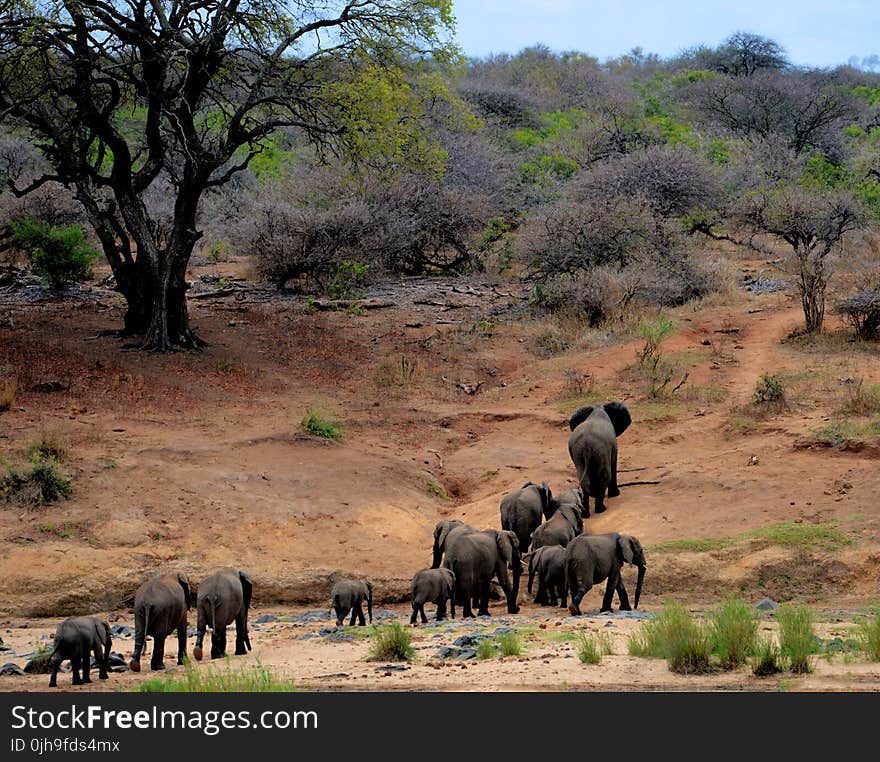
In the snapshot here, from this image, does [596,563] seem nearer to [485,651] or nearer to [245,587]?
[485,651]

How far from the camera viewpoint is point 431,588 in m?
10.8

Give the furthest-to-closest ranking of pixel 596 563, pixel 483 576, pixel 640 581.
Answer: pixel 483 576 → pixel 640 581 → pixel 596 563

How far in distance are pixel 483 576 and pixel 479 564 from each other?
0.13m

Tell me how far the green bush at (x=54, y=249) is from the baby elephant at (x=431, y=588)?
17917 mm

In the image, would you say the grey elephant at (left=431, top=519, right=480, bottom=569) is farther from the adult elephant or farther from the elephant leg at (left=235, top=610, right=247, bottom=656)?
the elephant leg at (left=235, top=610, right=247, bottom=656)

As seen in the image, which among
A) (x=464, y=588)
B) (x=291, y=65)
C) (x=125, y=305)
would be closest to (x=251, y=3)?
(x=291, y=65)

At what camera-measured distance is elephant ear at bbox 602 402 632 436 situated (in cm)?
1598

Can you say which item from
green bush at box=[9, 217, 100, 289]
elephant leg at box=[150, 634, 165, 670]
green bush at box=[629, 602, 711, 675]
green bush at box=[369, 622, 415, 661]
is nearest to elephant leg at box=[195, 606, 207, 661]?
elephant leg at box=[150, 634, 165, 670]

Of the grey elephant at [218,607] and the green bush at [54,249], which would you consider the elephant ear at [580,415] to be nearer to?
the grey elephant at [218,607]

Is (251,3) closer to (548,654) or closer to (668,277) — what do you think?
(668,277)

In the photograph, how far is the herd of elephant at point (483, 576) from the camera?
893 centimetres

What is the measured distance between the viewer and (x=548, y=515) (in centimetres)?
1353

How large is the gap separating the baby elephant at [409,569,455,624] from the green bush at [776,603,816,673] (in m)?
3.68

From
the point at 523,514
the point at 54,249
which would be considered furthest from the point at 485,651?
the point at 54,249
